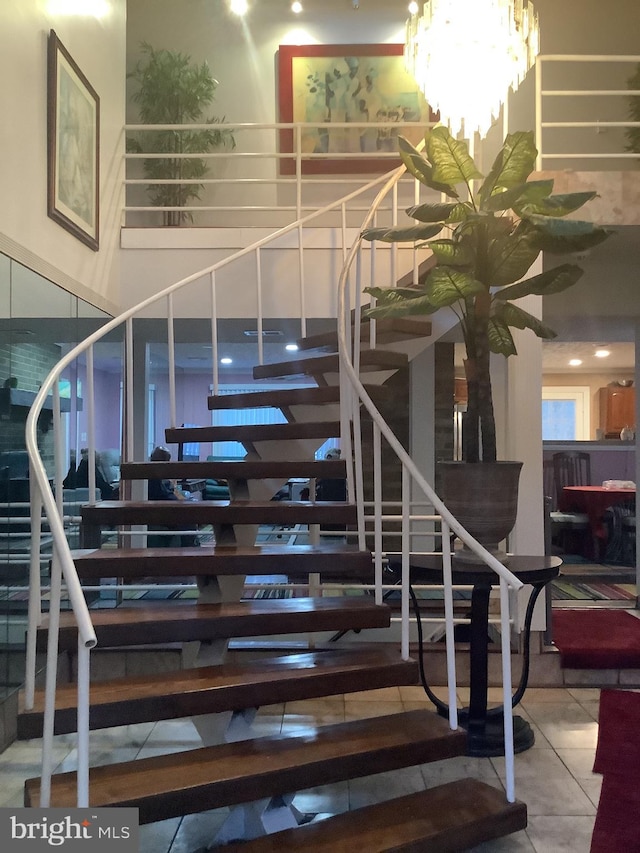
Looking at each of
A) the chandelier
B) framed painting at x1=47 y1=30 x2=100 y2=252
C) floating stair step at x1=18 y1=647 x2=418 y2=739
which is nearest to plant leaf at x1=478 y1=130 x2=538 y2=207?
the chandelier

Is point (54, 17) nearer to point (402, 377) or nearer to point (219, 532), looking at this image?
point (219, 532)

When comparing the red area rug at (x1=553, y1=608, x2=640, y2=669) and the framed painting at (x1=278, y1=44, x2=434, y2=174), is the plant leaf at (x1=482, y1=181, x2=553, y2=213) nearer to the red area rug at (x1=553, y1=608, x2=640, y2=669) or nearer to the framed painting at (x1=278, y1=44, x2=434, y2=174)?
the red area rug at (x1=553, y1=608, x2=640, y2=669)

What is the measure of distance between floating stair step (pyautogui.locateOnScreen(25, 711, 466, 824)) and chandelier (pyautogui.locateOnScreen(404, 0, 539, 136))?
266 cm

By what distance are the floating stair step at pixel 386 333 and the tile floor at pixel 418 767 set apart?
6.19ft

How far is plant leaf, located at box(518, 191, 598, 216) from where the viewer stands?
102 inches

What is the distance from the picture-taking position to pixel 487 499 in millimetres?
2709

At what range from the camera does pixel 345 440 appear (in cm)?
270

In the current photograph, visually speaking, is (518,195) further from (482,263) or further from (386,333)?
(386,333)

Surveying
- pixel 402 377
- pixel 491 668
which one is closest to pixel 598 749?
pixel 491 668

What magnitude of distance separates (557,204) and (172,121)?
3.86 m

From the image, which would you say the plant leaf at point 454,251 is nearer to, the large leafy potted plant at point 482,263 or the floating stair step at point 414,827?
the large leafy potted plant at point 482,263

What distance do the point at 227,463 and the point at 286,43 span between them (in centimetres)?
458

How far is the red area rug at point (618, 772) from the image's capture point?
7.29 ft

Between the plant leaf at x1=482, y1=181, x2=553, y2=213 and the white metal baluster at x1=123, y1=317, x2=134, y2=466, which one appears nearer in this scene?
the plant leaf at x1=482, y1=181, x2=553, y2=213
